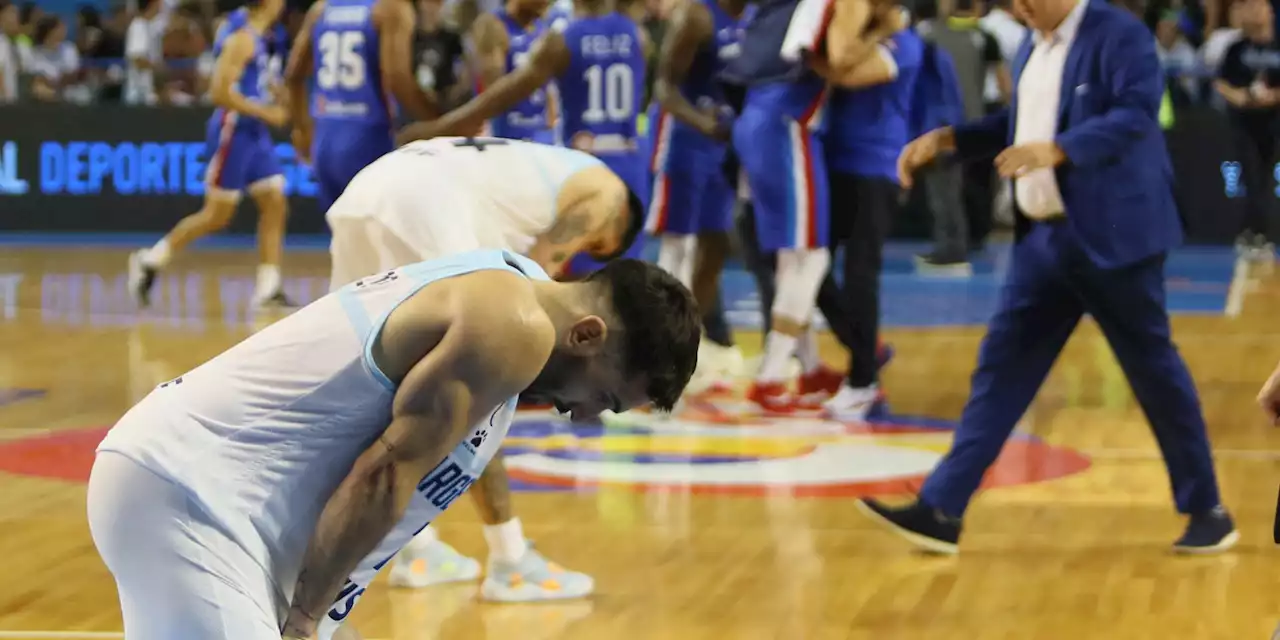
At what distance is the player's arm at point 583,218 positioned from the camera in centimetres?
506

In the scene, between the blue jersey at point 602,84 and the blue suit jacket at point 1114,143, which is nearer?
the blue suit jacket at point 1114,143

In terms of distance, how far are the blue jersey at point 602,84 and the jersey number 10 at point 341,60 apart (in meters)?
0.94

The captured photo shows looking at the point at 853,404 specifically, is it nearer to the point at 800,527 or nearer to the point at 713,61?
the point at 713,61

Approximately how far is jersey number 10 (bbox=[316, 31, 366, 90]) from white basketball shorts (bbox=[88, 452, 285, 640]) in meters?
6.22

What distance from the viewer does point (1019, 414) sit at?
5926mm

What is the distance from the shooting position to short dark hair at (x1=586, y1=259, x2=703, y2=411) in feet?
9.58

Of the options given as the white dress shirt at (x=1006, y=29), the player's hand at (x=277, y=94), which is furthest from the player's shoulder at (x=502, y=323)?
the white dress shirt at (x=1006, y=29)

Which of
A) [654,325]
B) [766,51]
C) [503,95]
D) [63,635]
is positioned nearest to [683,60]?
[766,51]

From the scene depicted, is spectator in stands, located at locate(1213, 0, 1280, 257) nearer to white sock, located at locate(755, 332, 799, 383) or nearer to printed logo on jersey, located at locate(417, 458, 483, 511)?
white sock, located at locate(755, 332, 799, 383)

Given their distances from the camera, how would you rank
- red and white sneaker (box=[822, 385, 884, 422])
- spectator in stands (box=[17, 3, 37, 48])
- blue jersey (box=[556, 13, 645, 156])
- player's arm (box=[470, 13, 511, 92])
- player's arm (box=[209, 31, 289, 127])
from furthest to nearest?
1. spectator in stands (box=[17, 3, 37, 48])
2. player's arm (box=[209, 31, 289, 127])
3. player's arm (box=[470, 13, 511, 92])
4. blue jersey (box=[556, 13, 645, 156])
5. red and white sneaker (box=[822, 385, 884, 422])

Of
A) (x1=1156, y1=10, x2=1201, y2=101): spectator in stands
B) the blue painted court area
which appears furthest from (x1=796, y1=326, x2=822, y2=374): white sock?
(x1=1156, y1=10, x2=1201, y2=101): spectator in stands

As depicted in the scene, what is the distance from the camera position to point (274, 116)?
41.0 ft

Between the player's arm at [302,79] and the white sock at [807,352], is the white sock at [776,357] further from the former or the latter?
the player's arm at [302,79]

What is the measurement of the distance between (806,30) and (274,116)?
17.1 feet
